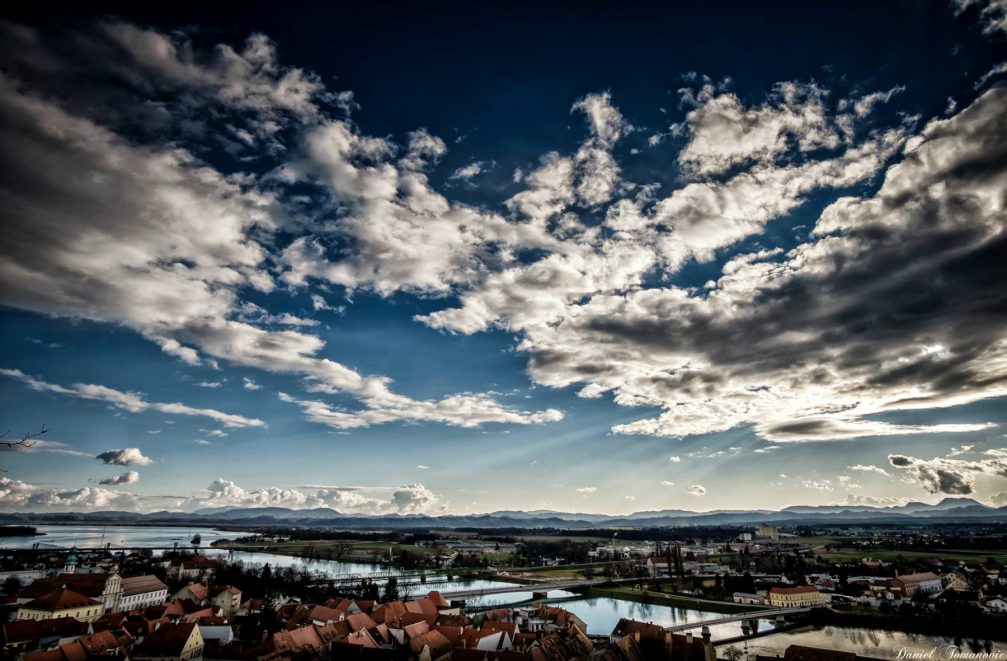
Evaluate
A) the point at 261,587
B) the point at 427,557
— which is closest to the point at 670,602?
the point at 261,587

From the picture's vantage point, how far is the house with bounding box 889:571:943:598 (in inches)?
2591

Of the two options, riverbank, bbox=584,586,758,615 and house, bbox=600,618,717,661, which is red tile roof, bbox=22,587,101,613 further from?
riverbank, bbox=584,586,758,615

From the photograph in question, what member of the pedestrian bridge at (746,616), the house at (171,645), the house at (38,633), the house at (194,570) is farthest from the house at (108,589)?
the pedestrian bridge at (746,616)

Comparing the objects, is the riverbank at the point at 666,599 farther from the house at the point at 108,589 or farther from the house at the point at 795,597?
the house at the point at 108,589

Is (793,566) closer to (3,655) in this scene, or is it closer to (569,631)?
(569,631)

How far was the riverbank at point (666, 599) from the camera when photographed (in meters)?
A: 64.6

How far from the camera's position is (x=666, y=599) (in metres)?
71.1

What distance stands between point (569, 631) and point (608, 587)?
54294 mm

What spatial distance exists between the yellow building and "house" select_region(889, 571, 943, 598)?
84.2 meters

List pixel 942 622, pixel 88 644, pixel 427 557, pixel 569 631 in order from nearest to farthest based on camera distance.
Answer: pixel 88 644 < pixel 569 631 < pixel 942 622 < pixel 427 557

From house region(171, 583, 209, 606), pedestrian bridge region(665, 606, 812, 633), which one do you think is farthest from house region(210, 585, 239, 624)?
pedestrian bridge region(665, 606, 812, 633)

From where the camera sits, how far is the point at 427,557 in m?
132

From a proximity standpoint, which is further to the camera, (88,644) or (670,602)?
(670,602)

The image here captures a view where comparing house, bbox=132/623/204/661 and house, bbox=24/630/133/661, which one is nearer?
house, bbox=24/630/133/661
